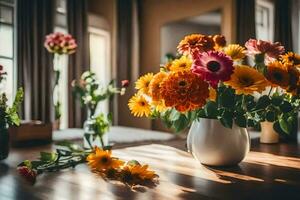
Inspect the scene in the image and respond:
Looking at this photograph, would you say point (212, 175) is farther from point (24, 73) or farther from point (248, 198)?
point (24, 73)

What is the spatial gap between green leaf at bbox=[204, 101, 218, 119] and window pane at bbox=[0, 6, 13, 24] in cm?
408

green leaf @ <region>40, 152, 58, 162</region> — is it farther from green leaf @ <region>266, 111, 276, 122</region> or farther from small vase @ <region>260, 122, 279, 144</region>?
small vase @ <region>260, 122, 279, 144</region>

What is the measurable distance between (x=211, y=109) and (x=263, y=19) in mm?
4314

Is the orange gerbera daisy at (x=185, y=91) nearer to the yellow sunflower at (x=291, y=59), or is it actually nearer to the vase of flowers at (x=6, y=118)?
the yellow sunflower at (x=291, y=59)

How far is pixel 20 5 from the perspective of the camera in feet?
14.6

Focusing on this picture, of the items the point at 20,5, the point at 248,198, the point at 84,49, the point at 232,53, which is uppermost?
the point at 20,5

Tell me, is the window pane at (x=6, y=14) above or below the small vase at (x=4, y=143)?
above

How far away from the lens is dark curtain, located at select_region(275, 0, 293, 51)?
4.48 m

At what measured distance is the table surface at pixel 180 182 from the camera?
30.3 inches

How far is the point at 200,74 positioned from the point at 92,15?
5.02 metres

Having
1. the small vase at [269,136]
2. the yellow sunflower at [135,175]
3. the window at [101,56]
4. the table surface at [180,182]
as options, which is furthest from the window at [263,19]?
the yellow sunflower at [135,175]

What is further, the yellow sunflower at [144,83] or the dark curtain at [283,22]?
the dark curtain at [283,22]

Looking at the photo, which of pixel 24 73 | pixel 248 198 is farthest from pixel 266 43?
pixel 24 73

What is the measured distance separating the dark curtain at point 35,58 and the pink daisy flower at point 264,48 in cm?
389
